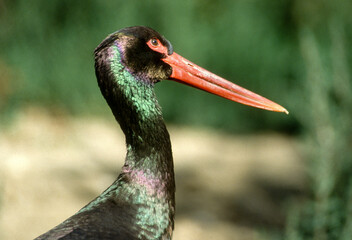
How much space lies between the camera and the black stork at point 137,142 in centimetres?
243

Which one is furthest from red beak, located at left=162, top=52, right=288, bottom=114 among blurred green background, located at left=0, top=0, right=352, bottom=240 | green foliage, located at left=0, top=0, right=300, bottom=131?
green foliage, located at left=0, top=0, right=300, bottom=131

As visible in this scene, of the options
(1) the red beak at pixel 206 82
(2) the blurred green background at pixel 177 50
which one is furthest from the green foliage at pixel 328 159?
(2) the blurred green background at pixel 177 50

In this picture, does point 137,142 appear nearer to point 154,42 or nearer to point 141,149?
point 141,149

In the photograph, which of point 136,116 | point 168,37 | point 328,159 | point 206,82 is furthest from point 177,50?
point 136,116

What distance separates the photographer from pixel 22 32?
7.07 metres

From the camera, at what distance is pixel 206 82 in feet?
9.05

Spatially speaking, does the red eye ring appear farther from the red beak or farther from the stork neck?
the stork neck

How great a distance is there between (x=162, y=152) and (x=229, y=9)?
5328 mm

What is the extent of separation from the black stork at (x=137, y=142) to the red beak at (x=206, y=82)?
0.34ft

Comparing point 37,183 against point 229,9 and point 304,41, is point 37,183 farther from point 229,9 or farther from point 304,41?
point 229,9

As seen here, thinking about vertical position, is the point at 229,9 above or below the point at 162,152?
above

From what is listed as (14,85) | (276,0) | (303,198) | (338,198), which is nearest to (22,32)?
(14,85)

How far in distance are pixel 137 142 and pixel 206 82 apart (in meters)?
0.41

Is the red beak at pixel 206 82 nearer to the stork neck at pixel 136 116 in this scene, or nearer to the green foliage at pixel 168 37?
the stork neck at pixel 136 116
